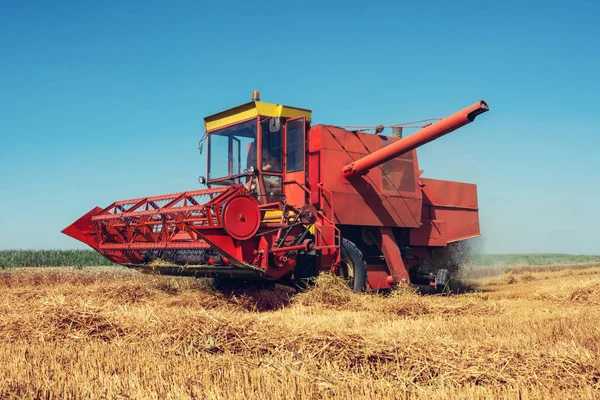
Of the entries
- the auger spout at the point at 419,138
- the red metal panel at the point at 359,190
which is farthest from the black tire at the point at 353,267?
the auger spout at the point at 419,138

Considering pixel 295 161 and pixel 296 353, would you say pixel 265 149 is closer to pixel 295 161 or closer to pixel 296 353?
pixel 295 161

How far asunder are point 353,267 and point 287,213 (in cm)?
150

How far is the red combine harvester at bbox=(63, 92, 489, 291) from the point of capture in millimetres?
7480

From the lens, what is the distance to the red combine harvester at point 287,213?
7480 millimetres

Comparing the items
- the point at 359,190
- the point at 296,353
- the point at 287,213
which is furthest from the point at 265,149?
the point at 296,353

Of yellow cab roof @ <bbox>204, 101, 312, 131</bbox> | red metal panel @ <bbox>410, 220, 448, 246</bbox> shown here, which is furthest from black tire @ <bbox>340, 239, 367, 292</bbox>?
yellow cab roof @ <bbox>204, 101, 312, 131</bbox>

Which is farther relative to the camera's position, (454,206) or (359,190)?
(454,206)

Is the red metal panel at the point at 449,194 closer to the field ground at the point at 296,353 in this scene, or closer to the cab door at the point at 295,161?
the cab door at the point at 295,161

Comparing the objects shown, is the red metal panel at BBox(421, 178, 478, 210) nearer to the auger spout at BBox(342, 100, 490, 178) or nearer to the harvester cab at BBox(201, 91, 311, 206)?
the auger spout at BBox(342, 100, 490, 178)

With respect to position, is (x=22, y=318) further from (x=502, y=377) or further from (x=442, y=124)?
(x=442, y=124)

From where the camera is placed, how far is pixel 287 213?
8.14m

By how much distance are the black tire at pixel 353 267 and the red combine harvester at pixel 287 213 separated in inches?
0.6

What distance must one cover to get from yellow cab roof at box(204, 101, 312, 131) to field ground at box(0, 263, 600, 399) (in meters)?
2.87

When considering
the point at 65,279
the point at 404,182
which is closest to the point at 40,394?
the point at 404,182
